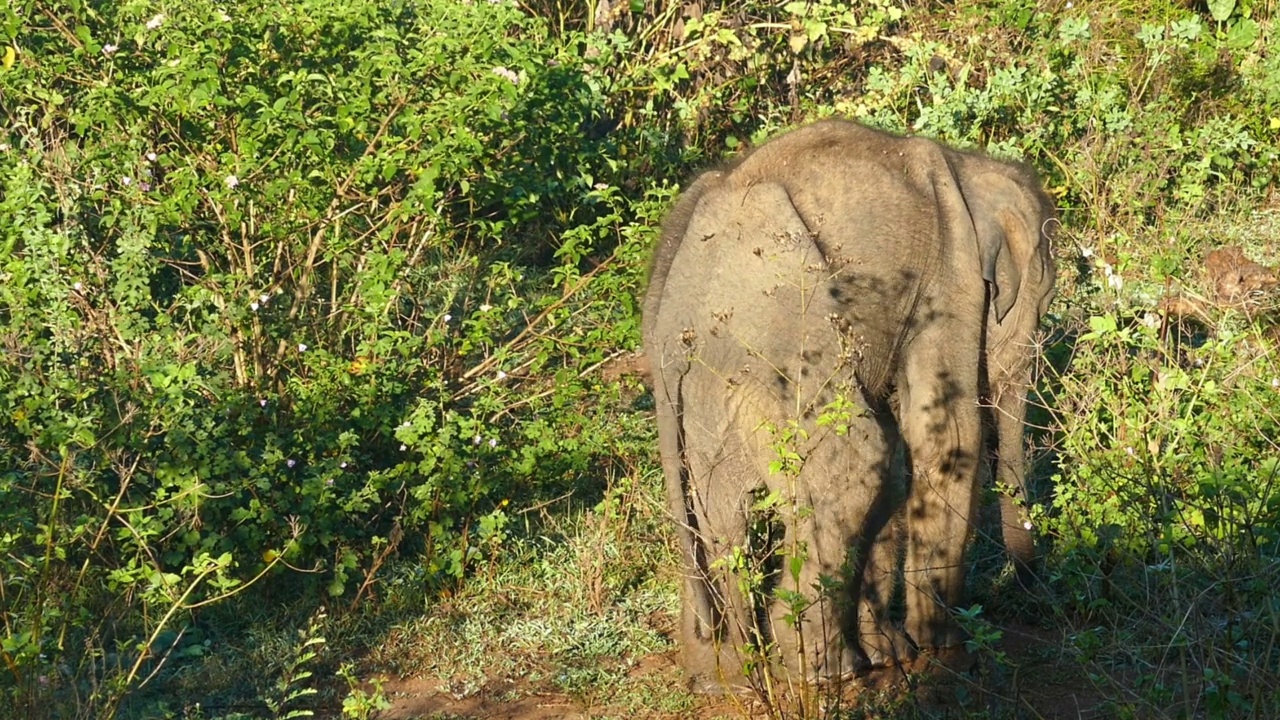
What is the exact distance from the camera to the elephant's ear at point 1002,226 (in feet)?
17.6

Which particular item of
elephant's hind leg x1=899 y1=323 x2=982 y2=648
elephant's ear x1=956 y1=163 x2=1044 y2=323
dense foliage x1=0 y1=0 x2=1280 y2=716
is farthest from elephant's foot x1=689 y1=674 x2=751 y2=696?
elephant's ear x1=956 y1=163 x2=1044 y2=323

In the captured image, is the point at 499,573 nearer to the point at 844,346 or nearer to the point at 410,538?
the point at 410,538

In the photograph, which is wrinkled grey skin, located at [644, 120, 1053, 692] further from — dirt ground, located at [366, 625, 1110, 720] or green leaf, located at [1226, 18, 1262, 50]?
green leaf, located at [1226, 18, 1262, 50]

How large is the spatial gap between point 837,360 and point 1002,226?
1.14 m

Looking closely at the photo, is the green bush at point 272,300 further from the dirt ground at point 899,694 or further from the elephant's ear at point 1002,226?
the elephant's ear at point 1002,226

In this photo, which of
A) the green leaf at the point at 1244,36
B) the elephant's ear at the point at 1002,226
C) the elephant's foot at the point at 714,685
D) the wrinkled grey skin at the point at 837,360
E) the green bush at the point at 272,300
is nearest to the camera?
the wrinkled grey skin at the point at 837,360

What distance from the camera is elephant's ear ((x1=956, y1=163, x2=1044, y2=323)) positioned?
5.35 metres

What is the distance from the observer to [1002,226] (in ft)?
17.9

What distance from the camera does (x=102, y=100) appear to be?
6020 mm

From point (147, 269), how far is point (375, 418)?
1024 mm

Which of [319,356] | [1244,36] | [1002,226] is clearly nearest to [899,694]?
[1002,226]

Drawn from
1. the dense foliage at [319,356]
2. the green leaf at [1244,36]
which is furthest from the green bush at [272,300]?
the green leaf at [1244,36]

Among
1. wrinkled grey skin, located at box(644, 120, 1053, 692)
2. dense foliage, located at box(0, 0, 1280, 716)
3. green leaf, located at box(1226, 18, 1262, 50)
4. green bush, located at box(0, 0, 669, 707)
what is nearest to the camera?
wrinkled grey skin, located at box(644, 120, 1053, 692)

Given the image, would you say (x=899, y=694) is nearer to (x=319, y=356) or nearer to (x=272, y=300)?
(x=319, y=356)
